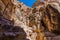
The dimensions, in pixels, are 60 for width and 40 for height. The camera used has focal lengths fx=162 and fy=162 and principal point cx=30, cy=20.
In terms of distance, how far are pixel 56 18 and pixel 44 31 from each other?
2.05 metres

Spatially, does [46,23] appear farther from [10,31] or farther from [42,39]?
[10,31]

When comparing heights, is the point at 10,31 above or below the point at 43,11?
below

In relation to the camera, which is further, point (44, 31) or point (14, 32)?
point (44, 31)

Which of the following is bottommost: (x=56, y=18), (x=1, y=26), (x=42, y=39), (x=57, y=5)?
(x=42, y=39)

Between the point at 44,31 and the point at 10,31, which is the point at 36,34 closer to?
the point at 44,31

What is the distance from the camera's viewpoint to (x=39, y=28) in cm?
1948

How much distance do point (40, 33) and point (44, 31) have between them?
0.52 metres

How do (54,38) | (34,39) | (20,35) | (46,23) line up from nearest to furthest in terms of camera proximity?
1. (20,35)
2. (54,38)
3. (34,39)
4. (46,23)

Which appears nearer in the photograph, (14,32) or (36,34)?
(14,32)

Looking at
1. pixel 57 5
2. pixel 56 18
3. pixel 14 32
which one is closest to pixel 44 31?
pixel 56 18

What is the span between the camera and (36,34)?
1888 cm

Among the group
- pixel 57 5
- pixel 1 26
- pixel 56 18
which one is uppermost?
pixel 57 5

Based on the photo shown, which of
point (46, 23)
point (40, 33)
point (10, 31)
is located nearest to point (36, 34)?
point (40, 33)

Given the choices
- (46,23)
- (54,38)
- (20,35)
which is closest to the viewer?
(20,35)
